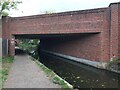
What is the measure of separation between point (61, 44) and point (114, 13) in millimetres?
12380

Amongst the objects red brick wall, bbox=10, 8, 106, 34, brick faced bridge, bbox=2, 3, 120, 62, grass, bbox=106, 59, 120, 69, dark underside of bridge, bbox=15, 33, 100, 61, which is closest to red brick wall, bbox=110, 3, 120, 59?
brick faced bridge, bbox=2, 3, 120, 62

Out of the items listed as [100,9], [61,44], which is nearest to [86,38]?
[100,9]

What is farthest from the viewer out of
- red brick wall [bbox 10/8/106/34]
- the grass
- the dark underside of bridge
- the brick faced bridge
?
the dark underside of bridge

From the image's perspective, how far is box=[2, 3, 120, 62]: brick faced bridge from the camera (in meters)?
21.6

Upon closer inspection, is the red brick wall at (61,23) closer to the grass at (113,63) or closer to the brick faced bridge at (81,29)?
the brick faced bridge at (81,29)

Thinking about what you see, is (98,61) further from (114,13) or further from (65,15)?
(65,15)

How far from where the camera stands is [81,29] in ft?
80.3

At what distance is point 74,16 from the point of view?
25.0 meters

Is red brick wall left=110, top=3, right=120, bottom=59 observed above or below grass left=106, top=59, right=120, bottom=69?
above

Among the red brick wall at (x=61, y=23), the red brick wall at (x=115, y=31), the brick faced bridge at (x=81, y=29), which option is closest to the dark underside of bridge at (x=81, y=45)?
the brick faced bridge at (x=81, y=29)

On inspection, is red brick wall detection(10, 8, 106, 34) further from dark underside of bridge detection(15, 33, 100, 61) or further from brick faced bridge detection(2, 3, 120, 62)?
dark underside of bridge detection(15, 33, 100, 61)

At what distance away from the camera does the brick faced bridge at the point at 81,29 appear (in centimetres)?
2159

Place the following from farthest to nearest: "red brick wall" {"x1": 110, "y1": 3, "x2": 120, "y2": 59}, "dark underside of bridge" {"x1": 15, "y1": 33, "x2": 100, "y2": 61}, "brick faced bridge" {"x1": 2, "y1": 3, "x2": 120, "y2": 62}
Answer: "dark underside of bridge" {"x1": 15, "y1": 33, "x2": 100, "y2": 61} → "brick faced bridge" {"x1": 2, "y1": 3, "x2": 120, "y2": 62} → "red brick wall" {"x1": 110, "y1": 3, "x2": 120, "y2": 59}

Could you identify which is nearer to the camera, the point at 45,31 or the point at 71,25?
the point at 71,25
